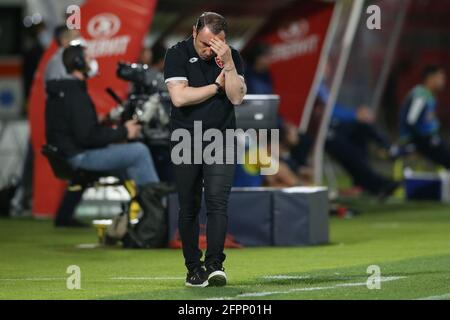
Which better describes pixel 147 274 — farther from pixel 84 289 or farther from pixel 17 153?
pixel 17 153

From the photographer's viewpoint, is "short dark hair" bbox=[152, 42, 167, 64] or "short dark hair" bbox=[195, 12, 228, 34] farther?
"short dark hair" bbox=[152, 42, 167, 64]

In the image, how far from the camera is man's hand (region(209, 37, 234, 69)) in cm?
959

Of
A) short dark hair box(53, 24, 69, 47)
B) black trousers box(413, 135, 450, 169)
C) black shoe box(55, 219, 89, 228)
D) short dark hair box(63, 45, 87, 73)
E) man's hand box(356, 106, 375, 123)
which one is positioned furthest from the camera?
man's hand box(356, 106, 375, 123)

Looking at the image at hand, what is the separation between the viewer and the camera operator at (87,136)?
1408 cm

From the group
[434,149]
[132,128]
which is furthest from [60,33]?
[434,149]

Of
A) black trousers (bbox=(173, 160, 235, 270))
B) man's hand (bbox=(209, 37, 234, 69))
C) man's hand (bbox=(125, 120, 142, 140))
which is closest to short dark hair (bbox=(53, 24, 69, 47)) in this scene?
man's hand (bbox=(125, 120, 142, 140))

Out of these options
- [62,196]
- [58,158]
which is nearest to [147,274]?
[58,158]

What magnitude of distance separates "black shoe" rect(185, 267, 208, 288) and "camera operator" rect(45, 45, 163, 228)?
384cm

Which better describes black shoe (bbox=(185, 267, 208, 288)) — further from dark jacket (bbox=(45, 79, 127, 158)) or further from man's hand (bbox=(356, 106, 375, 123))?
man's hand (bbox=(356, 106, 375, 123))

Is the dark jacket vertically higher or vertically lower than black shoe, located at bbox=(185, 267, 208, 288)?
higher

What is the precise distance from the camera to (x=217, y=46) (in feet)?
31.6

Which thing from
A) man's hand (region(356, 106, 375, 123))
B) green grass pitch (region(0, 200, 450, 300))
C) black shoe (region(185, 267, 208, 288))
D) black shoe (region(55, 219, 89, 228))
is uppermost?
man's hand (region(356, 106, 375, 123))

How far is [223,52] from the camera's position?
31.4 ft

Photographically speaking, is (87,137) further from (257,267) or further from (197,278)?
(197,278)
